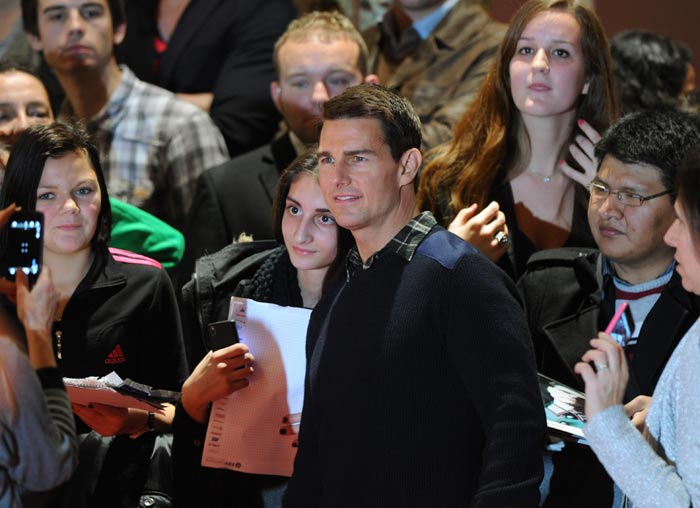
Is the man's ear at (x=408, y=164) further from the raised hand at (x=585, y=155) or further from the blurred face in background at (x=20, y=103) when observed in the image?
the blurred face in background at (x=20, y=103)

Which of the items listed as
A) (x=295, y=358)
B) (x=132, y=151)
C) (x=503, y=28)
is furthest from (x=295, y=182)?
(x=503, y=28)

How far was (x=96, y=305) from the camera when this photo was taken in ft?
8.22

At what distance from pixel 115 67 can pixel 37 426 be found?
6.64 ft

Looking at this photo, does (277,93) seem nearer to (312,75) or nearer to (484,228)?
(312,75)

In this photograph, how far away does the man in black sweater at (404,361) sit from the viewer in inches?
87.1

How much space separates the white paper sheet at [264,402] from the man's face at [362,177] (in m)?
0.41

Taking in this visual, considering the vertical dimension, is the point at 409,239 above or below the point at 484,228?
above

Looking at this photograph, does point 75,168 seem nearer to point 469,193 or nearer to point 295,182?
point 295,182

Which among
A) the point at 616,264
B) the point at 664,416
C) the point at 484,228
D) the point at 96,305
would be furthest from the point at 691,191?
the point at 96,305

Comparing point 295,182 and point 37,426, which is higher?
point 295,182

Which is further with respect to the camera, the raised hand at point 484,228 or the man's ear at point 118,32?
the man's ear at point 118,32

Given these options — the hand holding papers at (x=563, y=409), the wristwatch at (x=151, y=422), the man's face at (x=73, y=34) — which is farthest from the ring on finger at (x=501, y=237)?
the man's face at (x=73, y=34)

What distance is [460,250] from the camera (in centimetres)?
231

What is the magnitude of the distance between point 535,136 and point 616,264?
0.58 m
